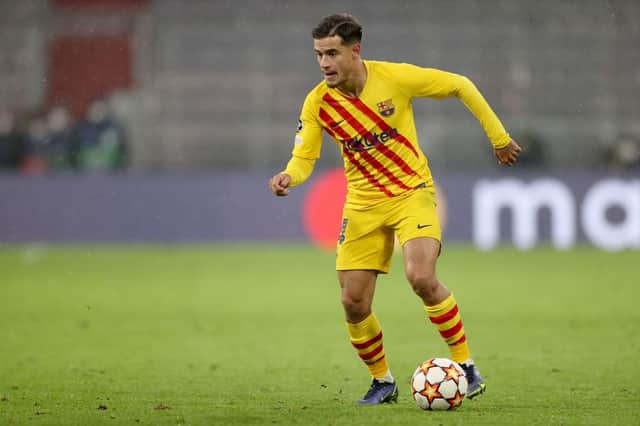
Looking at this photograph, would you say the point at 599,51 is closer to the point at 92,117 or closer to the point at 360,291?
the point at 92,117

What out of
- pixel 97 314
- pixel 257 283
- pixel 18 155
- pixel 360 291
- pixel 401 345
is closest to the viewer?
pixel 360 291

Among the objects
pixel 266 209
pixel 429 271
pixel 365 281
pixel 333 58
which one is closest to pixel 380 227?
pixel 365 281

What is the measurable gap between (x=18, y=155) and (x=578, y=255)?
30.5 feet

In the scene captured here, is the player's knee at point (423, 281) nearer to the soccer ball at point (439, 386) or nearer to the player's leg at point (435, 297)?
the player's leg at point (435, 297)

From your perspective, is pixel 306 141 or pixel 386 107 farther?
pixel 306 141

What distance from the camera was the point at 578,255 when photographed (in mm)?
18594

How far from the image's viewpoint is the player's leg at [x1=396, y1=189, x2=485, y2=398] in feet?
22.7

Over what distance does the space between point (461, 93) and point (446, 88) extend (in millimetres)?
90

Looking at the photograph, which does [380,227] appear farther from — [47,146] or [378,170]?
[47,146]

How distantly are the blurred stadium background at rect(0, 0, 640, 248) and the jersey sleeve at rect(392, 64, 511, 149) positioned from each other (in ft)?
43.3

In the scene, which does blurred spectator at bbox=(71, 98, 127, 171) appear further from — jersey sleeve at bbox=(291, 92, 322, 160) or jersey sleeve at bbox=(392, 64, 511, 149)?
jersey sleeve at bbox=(392, 64, 511, 149)

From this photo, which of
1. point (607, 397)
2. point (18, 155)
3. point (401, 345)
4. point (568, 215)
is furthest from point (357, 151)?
point (18, 155)

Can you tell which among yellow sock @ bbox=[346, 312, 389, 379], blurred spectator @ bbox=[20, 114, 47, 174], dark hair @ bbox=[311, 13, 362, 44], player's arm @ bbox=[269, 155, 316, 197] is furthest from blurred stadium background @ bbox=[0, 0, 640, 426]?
dark hair @ bbox=[311, 13, 362, 44]

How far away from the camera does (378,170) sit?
721cm
